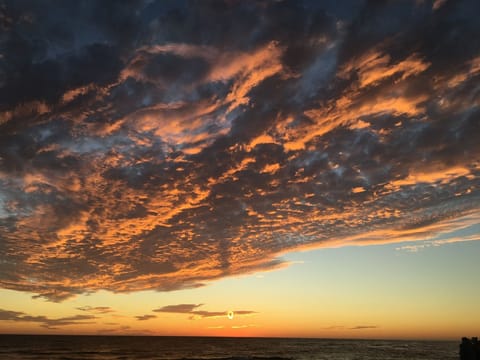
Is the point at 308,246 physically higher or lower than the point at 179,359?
higher

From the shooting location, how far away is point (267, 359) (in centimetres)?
6781

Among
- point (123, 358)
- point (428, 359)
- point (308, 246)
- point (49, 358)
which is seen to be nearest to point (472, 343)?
point (308, 246)

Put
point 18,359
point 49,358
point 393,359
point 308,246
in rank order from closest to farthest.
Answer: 1. point 308,246
2. point 18,359
3. point 49,358
4. point 393,359

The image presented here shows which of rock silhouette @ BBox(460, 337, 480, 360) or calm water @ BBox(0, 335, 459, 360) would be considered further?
calm water @ BBox(0, 335, 459, 360)

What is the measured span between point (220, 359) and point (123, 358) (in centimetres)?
1854

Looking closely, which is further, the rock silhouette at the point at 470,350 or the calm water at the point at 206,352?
the calm water at the point at 206,352

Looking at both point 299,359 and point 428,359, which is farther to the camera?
point 428,359

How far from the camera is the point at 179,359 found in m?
66.2

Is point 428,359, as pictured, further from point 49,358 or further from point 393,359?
point 49,358

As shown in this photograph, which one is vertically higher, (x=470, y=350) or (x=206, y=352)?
(x=470, y=350)

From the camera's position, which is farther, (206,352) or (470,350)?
(206,352)

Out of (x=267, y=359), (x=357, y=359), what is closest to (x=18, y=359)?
(x=267, y=359)

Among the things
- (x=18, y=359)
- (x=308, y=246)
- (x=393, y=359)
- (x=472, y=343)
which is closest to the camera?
(x=472, y=343)

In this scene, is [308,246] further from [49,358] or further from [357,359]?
[49,358]
